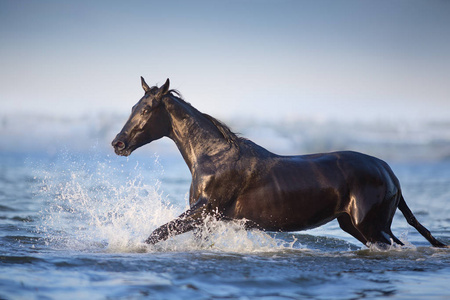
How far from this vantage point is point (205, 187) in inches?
243

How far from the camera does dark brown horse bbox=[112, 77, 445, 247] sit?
614 cm

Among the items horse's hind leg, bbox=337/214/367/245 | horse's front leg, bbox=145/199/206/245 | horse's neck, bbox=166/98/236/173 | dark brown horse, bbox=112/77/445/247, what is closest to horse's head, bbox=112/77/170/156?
dark brown horse, bbox=112/77/445/247

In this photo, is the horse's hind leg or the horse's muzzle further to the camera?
the horse's hind leg

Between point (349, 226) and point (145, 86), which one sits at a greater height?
point (145, 86)

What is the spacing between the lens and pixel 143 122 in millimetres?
6379

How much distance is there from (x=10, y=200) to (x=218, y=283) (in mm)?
10896

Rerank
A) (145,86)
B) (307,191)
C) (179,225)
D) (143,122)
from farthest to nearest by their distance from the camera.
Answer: (145,86)
(143,122)
(307,191)
(179,225)

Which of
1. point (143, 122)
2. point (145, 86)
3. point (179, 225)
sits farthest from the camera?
point (145, 86)

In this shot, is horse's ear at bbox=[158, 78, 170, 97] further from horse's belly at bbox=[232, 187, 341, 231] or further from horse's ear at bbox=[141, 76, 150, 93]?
horse's belly at bbox=[232, 187, 341, 231]

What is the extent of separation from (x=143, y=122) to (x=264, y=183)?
1.65 meters

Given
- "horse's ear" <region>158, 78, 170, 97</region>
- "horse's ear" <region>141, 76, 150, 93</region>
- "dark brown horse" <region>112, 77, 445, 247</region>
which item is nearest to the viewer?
"dark brown horse" <region>112, 77, 445, 247</region>

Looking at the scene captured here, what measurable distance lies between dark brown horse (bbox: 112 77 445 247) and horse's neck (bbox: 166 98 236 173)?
1 cm

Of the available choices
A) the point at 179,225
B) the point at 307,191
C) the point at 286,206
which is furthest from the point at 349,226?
the point at 179,225

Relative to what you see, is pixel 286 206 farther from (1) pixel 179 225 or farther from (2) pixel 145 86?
(2) pixel 145 86
